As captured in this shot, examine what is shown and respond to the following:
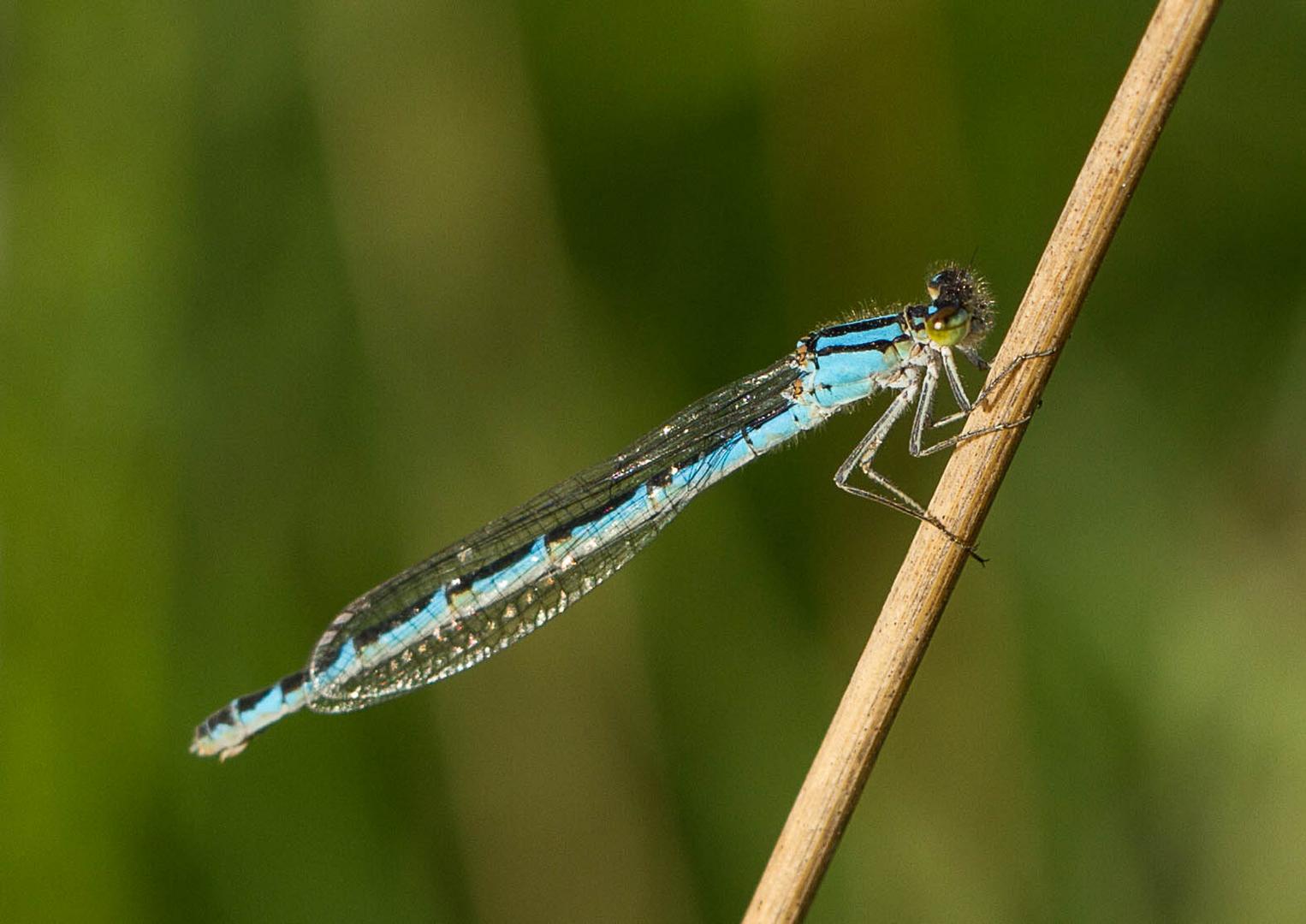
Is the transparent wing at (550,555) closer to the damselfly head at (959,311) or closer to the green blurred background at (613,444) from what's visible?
the green blurred background at (613,444)

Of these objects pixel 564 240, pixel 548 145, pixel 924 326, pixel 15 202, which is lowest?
pixel 924 326

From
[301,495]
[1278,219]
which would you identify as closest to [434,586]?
[301,495]

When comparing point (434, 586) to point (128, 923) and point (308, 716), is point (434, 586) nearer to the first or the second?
point (308, 716)

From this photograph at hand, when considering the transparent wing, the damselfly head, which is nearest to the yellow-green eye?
the damselfly head

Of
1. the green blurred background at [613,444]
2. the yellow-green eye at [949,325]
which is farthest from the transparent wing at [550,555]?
the yellow-green eye at [949,325]

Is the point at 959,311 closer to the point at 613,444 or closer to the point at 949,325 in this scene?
the point at 949,325

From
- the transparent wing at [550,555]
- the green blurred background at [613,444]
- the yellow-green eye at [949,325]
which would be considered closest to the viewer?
the yellow-green eye at [949,325]

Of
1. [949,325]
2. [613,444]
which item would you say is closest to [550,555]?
[613,444]
